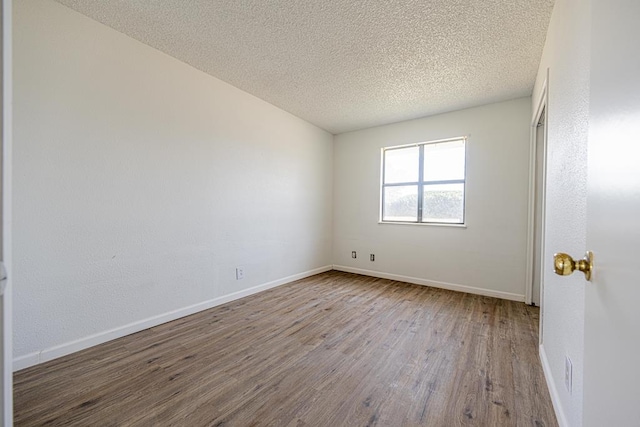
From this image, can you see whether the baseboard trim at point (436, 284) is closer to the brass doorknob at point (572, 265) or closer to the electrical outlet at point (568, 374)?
the electrical outlet at point (568, 374)

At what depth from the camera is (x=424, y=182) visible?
401 centimetres

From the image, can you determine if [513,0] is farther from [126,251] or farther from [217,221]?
[126,251]

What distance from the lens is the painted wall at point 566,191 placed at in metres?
1.14

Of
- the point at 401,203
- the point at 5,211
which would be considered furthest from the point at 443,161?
the point at 5,211

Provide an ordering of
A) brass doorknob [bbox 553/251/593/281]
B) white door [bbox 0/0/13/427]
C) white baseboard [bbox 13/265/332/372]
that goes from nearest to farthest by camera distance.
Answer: brass doorknob [bbox 553/251/593/281] → white door [bbox 0/0/13/427] → white baseboard [bbox 13/265/332/372]

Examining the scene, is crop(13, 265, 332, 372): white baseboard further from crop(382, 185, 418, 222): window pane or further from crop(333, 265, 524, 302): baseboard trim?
crop(382, 185, 418, 222): window pane

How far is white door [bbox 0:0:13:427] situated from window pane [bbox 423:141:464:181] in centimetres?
412

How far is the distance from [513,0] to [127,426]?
3472 mm

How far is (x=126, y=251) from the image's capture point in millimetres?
2266

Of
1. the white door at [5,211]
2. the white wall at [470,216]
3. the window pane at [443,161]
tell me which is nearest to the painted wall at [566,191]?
the white wall at [470,216]

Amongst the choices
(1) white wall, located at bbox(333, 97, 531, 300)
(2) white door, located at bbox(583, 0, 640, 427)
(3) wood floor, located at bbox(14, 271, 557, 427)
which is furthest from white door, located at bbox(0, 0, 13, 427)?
(1) white wall, located at bbox(333, 97, 531, 300)

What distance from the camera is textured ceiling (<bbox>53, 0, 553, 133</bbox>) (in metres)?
1.89

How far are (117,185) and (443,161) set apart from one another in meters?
3.95

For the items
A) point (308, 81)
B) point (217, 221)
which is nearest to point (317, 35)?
point (308, 81)
